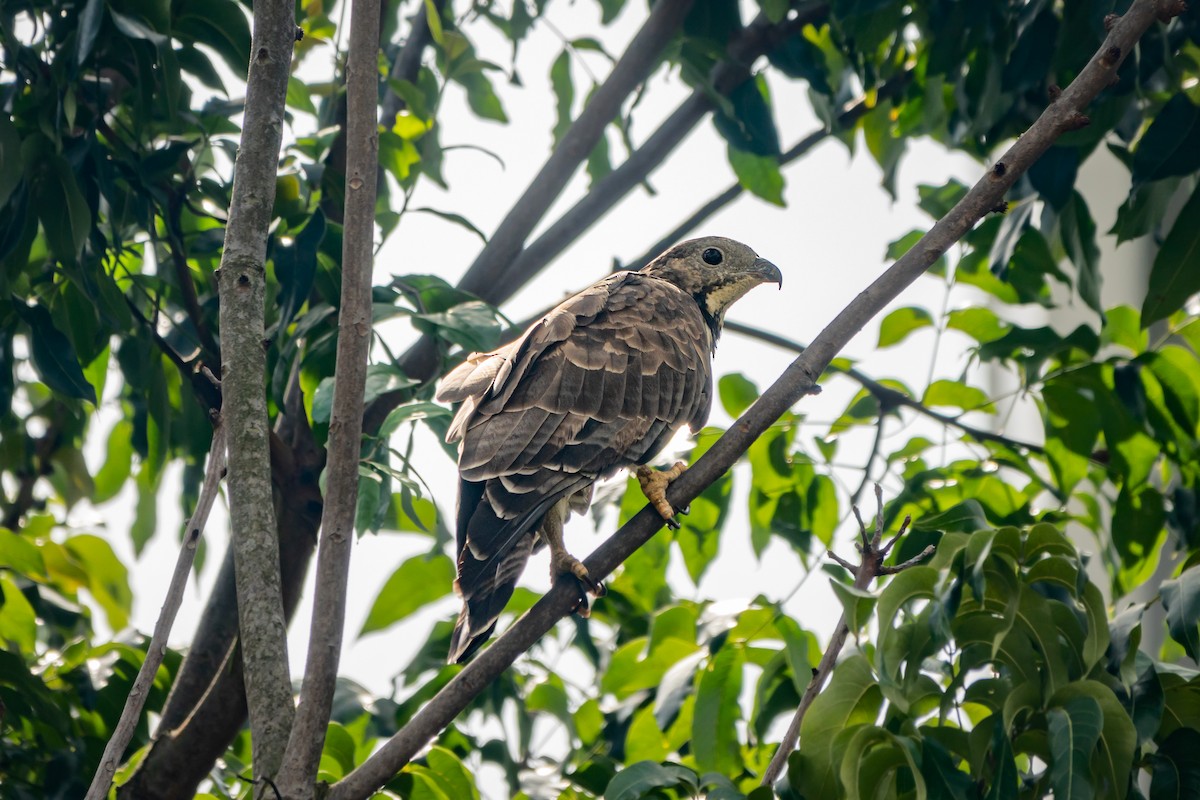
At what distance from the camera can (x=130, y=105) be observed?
3.21m

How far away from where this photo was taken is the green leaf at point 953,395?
3662mm

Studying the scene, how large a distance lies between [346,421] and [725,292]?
7.18ft

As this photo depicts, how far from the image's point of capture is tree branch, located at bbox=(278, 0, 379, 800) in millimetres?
2055

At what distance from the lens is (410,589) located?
11.7ft

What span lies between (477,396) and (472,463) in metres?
0.37

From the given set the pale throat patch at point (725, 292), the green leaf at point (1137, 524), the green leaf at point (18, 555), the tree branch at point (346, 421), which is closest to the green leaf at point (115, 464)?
the green leaf at point (18, 555)

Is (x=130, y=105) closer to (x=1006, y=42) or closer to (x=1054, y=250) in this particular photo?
(x=1006, y=42)

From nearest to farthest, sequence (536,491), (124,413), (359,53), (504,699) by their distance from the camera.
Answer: (359,53) < (536,491) < (504,699) < (124,413)

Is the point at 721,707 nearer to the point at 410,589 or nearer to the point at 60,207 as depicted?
the point at 410,589

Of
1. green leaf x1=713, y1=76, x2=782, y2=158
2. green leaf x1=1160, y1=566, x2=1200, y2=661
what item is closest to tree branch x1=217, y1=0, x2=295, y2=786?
green leaf x1=1160, y1=566, x2=1200, y2=661

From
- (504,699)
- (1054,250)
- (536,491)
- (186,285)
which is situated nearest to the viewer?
(536,491)

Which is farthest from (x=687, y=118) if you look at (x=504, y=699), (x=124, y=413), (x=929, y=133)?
(x=124, y=413)

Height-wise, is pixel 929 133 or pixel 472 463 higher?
pixel 929 133

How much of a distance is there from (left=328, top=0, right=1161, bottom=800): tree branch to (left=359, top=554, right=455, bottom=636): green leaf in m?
1.10
